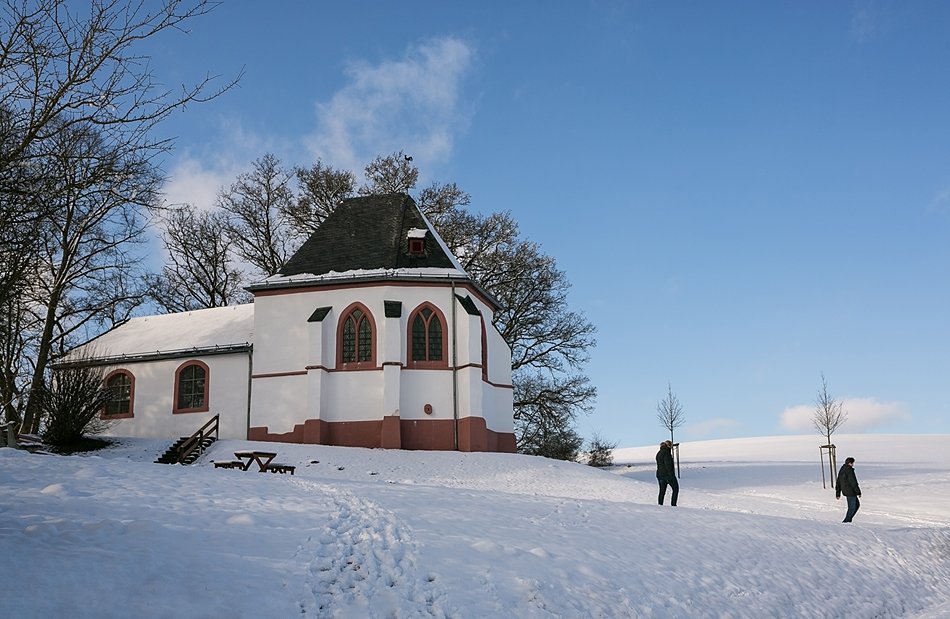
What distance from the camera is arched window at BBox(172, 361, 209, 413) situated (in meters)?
30.2

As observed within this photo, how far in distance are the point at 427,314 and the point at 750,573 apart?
18034 millimetres

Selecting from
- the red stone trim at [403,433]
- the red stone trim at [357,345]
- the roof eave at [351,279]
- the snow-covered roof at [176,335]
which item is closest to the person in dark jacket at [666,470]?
the red stone trim at [403,433]

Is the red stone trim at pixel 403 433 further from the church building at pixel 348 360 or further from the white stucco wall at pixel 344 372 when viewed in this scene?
the white stucco wall at pixel 344 372

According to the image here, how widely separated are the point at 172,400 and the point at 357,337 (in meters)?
7.47

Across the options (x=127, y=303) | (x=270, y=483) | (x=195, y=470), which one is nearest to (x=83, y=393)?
(x=127, y=303)

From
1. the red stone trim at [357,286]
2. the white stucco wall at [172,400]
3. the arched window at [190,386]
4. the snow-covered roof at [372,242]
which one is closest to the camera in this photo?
the red stone trim at [357,286]

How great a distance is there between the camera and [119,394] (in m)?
31.3

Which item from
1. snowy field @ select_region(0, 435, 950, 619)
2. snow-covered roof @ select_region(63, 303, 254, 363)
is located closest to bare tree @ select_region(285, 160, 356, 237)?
snow-covered roof @ select_region(63, 303, 254, 363)

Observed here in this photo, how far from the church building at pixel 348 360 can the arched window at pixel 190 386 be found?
39mm

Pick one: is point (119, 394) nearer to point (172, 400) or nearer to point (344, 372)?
point (172, 400)

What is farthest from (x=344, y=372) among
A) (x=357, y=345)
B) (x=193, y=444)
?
(x=193, y=444)

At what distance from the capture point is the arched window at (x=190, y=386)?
99.2ft

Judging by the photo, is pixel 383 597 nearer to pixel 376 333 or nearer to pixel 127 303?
pixel 376 333

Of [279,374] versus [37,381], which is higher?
[279,374]
